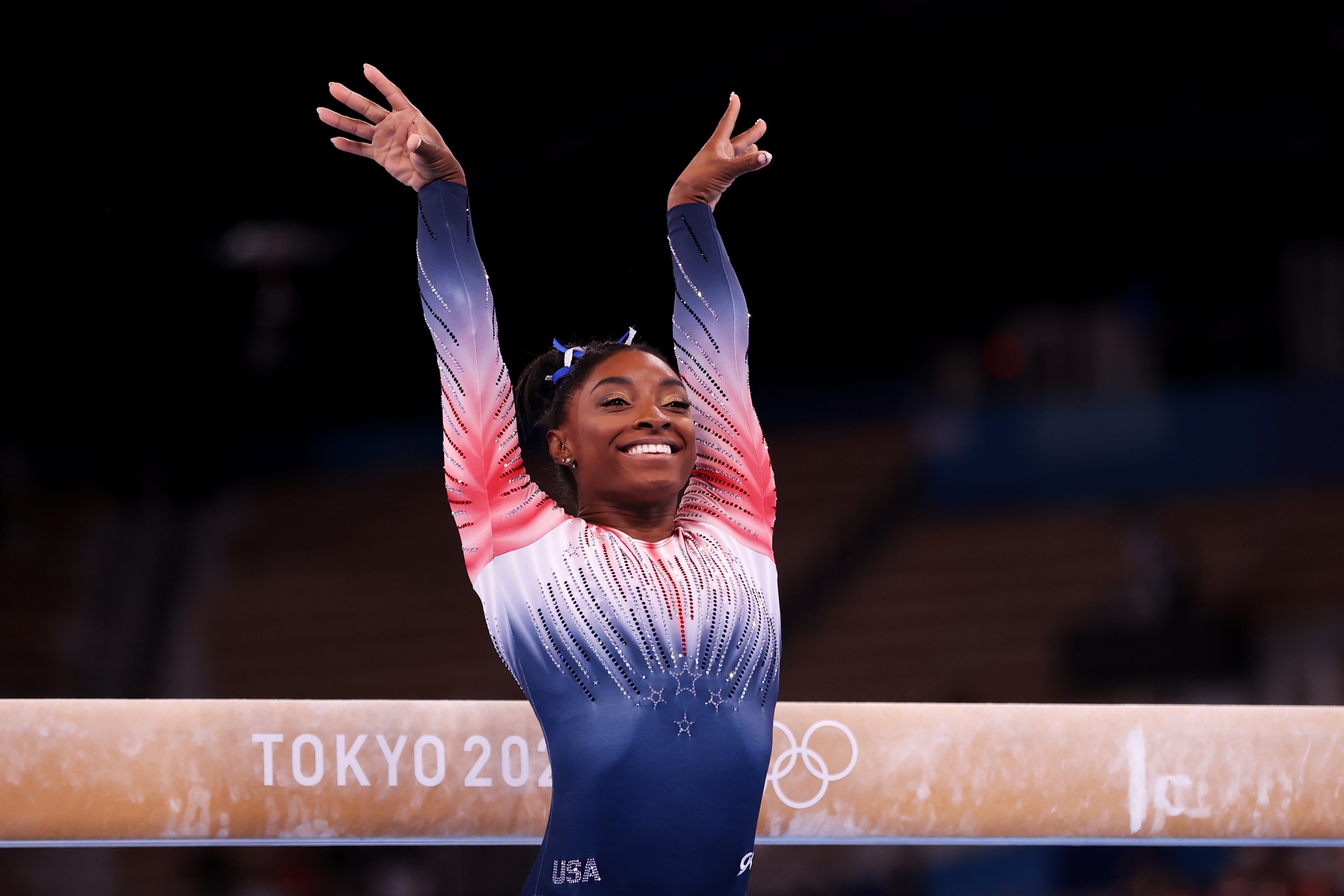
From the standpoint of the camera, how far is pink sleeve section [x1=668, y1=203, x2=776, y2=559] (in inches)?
109

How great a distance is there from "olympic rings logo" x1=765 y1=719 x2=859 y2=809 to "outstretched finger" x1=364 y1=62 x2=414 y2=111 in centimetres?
145

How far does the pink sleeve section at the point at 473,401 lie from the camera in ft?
8.37

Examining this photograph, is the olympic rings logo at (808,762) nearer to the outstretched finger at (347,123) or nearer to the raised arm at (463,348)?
the raised arm at (463,348)

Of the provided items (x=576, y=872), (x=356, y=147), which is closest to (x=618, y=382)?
(x=356, y=147)

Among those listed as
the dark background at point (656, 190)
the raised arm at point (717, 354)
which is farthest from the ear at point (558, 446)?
the dark background at point (656, 190)

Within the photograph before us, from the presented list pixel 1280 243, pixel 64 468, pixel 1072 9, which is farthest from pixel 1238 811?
pixel 64 468

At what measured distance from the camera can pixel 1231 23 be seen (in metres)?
8.64

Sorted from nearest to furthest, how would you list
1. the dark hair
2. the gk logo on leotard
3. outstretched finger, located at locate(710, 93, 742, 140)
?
the gk logo on leotard, the dark hair, outstretched finger, located at locate(710, 93, 742, 140)

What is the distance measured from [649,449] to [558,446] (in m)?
0.21

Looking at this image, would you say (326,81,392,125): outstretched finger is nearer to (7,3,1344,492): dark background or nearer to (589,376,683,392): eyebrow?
(589,376,683,392): eyebrow

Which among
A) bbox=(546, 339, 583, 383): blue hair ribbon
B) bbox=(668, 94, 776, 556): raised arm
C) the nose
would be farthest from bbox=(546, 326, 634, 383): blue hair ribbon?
the nose

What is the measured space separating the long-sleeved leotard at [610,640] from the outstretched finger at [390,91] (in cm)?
15

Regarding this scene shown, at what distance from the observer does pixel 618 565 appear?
8.34ft

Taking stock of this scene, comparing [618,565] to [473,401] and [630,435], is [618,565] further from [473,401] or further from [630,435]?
[473,401]
